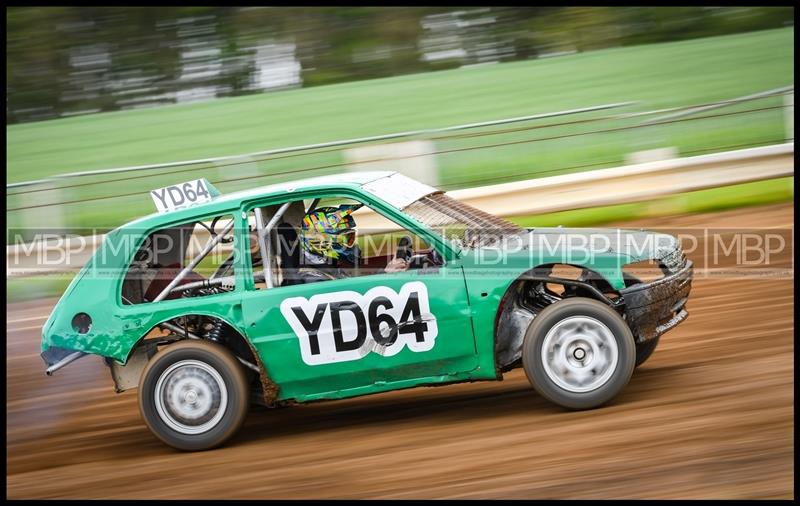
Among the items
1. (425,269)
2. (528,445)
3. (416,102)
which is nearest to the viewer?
(528,445)

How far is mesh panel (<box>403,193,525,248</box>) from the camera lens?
585 centimetres

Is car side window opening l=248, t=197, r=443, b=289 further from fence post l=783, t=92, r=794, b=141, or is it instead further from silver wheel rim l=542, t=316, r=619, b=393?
fence post l=783, t=92, r=794, b=141

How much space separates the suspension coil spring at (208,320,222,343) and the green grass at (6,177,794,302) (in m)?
5.94

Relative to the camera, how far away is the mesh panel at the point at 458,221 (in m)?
5.85

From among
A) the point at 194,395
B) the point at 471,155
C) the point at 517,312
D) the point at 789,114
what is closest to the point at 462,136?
the point at 471,155

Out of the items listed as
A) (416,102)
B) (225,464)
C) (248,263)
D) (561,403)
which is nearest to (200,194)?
(248,263)

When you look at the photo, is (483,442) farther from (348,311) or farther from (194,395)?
(194,395)

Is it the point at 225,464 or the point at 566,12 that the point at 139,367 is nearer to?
the point at 225,464

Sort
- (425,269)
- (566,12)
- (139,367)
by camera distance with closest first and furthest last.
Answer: (425,269)
(139,367)
(566,12)

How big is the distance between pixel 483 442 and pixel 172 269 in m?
2.50

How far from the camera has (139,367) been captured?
20.2 ft

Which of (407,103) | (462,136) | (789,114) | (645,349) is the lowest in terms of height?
(645,349)

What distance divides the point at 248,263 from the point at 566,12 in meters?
14.3

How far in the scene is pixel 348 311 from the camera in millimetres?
5645
